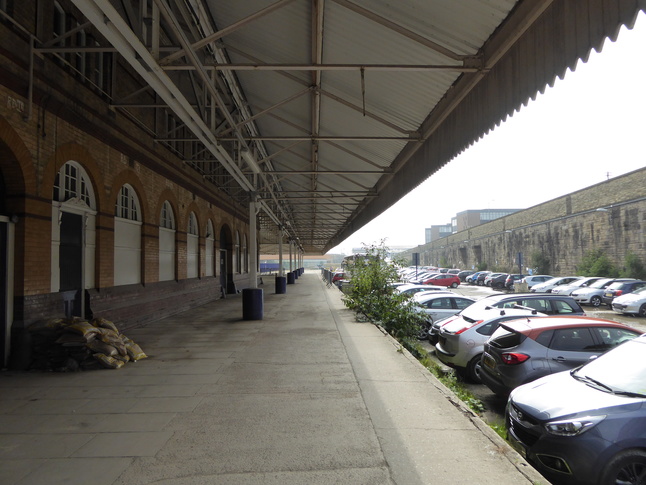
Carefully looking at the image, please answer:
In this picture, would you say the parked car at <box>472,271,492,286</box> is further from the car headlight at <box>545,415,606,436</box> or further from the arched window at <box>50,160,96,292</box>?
the car headlight at <box>545,415,606,436</box>

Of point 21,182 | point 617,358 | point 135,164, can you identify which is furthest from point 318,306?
point 617,358

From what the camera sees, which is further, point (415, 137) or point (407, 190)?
point (407, 190)

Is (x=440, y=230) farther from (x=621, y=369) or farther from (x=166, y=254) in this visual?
(x=621, y=369)

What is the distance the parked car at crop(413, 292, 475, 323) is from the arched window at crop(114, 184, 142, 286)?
8.01 meters

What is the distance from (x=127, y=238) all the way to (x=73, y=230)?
2.49m

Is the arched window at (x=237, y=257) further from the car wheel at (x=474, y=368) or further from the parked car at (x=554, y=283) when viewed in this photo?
the parked car at (x=554, y=283)

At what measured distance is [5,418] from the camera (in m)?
5.11

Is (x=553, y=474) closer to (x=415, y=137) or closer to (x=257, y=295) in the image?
(x=415, y=137)

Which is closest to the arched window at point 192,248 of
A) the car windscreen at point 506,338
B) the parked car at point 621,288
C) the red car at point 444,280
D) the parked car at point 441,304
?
the parked car at point 441,304

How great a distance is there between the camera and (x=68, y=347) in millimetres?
7246

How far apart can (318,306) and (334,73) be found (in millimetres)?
11470

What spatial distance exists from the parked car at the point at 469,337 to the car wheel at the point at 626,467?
3.92 metres

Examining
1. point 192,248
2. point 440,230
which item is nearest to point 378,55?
point 192,248

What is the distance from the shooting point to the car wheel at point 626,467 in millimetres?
3723
